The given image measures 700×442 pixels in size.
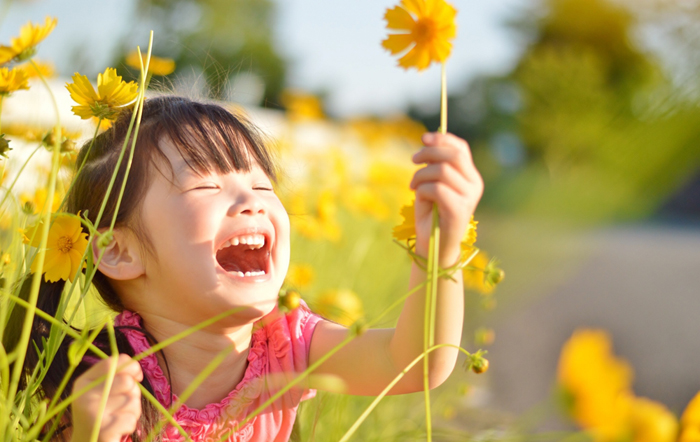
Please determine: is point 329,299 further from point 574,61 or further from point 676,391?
point 574,61

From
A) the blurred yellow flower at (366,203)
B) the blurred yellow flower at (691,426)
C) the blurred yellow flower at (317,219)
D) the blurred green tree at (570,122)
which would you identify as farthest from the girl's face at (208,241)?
the blurred green tree at (570,122)

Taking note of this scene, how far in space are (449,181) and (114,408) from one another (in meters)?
0.24

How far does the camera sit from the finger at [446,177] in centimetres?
39

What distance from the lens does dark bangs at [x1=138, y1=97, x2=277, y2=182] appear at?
0.56 meters

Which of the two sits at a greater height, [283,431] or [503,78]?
[503,78]

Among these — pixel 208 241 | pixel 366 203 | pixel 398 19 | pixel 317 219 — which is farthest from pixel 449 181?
pixel 366 203

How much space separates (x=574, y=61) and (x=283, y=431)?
9790 mm

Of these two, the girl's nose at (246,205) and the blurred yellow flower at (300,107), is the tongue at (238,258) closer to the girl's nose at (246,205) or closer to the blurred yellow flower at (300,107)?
the girl's nose at (246,205)

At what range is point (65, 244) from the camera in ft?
1.53

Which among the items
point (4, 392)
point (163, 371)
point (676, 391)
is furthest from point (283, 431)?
point (676, 391)

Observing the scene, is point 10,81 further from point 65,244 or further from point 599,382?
point 599,382

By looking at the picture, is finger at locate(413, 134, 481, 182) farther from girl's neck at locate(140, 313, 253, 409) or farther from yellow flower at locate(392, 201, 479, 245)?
girl's neck at locate(140, 313, 253, 409)

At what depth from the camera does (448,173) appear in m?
0.39

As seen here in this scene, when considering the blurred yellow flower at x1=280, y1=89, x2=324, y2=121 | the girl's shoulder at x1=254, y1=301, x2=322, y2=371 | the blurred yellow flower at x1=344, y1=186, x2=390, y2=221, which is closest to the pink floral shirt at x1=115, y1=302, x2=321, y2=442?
the girl's shoulder at x1=254, y1=301, x2=322, y2=371
